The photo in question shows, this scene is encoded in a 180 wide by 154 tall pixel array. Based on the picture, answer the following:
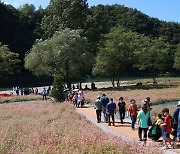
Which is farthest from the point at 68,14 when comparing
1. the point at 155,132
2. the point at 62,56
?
the point at 155,132

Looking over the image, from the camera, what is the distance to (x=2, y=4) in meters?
109

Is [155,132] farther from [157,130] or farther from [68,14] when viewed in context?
[68,14]

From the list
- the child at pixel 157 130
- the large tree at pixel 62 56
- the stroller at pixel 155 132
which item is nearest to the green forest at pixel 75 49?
the large tree at pixel 62 56

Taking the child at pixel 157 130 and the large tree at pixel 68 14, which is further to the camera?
the large tree at pixel 68 14

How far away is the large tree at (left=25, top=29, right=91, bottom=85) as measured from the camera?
57.9 metres

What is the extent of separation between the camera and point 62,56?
189ft

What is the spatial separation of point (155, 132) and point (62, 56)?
42.3 m

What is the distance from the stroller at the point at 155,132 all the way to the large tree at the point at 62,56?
4191 cm

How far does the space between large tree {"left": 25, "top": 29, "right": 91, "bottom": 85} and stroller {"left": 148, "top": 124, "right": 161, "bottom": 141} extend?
41.9 metres

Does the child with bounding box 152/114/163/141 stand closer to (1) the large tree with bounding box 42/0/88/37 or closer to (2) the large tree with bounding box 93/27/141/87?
(2) the large tree with bounding box 93/27/141/87

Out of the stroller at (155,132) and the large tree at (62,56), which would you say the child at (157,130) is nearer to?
the stroller at (155,132)

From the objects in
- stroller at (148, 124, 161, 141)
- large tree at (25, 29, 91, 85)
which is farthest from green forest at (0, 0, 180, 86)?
stroller at (148, 124, 161, 141)

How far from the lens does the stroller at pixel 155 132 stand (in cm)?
1639

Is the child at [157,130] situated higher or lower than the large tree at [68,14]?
lower
